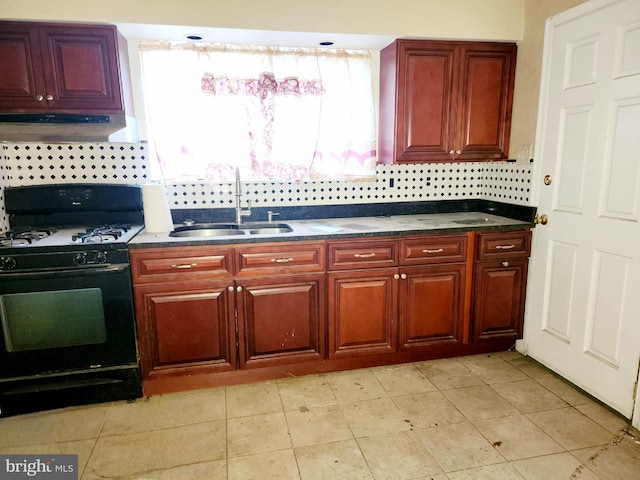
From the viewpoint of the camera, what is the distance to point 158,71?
2.73 m

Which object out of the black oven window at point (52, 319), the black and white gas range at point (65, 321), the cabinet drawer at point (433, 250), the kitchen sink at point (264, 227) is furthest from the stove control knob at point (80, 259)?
the cabinet drawer at point (433, 250)

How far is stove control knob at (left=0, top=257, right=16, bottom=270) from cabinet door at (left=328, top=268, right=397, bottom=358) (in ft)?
5.48

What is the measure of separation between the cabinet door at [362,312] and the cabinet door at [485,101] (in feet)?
3.50

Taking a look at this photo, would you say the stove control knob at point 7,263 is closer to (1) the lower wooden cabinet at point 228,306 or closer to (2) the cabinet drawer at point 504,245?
(1) the lower wooden cabinet at point 228,306

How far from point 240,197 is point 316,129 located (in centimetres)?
72

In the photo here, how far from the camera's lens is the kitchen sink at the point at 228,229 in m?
2.79

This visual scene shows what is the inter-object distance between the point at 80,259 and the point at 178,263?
484 mm

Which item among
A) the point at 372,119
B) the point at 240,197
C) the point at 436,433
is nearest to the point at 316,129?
the point at 372,119

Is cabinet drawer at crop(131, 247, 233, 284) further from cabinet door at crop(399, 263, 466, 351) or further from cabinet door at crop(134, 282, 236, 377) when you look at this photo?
cabinet door at crop(399, 263, 466, 351)

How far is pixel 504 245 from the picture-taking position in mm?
2824

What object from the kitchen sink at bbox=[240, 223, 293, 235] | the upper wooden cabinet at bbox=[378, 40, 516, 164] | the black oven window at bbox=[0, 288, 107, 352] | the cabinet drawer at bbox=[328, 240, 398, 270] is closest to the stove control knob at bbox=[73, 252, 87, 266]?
the black oven window at bbox=[0, 288, 107, 352]

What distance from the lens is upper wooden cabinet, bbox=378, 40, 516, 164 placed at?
9.09 ft

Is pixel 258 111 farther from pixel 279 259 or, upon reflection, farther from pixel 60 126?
pixel 60 126

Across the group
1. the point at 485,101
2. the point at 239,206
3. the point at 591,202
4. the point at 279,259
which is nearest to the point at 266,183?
the point at 239,206
